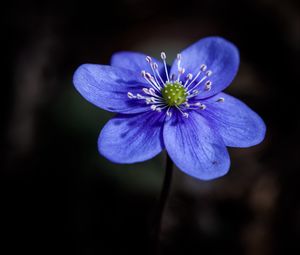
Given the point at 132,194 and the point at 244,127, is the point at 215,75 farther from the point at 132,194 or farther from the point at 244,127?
the point at 132,194

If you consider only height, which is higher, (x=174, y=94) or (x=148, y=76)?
(x=148, y=76)

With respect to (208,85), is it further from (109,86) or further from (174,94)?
(109,86)

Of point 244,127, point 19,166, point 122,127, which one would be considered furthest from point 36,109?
point 244,127

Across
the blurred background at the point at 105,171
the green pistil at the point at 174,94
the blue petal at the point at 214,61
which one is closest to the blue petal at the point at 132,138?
the green pistil at the point at 174,94

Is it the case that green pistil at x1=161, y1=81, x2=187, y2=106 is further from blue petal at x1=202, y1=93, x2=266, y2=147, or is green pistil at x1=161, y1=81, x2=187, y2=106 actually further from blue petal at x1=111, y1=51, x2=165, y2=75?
blue petal at x1=111, y1=51, x2=165, y2=75

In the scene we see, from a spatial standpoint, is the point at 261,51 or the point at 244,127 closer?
the point at 244,127

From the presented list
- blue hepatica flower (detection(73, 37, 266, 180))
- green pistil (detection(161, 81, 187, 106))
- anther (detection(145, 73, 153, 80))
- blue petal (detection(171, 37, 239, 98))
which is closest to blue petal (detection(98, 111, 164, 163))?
blue hepatica flower (detection(73, 37, 266, 180))

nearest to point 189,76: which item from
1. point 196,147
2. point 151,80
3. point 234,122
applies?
point 151,80
